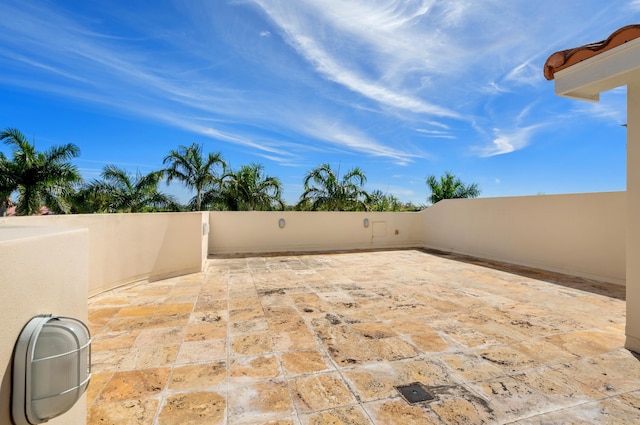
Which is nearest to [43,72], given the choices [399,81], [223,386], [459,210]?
[399,81]

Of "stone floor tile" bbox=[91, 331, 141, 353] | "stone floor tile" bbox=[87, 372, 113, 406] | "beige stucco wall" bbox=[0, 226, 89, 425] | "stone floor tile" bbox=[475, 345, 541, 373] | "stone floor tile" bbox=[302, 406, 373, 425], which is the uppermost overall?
"beige stucco wall" bbox=[0, 226, 89, 425]

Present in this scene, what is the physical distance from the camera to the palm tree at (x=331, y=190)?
1266 centimetres

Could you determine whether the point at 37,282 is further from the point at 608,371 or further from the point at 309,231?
the point at 309,231

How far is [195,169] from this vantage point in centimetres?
1284

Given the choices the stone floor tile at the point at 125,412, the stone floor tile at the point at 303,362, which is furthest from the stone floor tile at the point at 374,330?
the stone floor tile at the point at 125,412

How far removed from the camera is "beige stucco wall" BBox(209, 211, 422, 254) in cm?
889

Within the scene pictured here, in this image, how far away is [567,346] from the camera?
291 centimetres

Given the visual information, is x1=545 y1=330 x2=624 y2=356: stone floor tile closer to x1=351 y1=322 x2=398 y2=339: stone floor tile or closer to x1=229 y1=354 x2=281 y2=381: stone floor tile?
x1=351 y1=322 x2=398 y2=339: stone floor tile

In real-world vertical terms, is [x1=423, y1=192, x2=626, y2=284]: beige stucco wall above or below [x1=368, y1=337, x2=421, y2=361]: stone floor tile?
above

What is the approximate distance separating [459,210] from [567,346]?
6.65m

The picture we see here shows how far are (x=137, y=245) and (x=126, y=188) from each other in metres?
8.79

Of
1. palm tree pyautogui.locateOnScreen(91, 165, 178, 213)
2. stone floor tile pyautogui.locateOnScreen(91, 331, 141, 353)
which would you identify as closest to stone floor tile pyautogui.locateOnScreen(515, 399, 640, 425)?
stone floor tile pyautogui.locateOnScreen(91, 331, 141, 353)

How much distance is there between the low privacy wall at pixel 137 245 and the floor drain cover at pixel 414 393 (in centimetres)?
432

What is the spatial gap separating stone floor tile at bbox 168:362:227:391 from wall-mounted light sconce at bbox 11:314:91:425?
3.99ft
